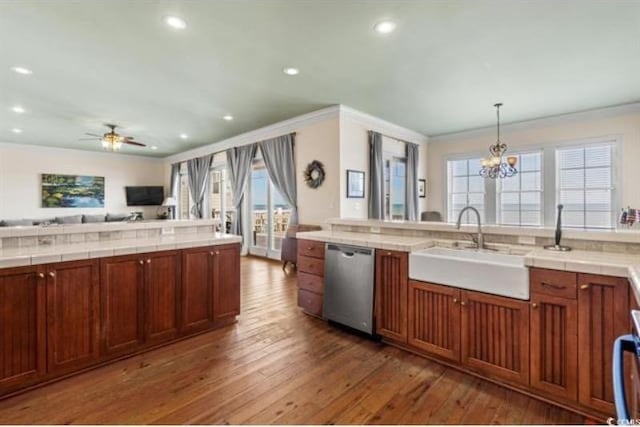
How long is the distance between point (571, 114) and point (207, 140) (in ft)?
24.2

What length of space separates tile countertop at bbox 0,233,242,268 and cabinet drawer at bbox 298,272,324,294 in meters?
0.86

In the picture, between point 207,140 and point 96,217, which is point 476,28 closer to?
point 207,140

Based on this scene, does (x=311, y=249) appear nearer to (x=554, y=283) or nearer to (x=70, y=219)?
(x=554, y=283)

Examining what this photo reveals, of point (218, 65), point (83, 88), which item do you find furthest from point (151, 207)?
point (218, 65)

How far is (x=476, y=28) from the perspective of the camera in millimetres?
2656

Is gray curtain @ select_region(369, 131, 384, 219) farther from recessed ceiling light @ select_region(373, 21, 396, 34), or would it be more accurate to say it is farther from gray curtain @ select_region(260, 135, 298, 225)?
recessed ceiling light @ select_region(373, 21, 396, 34)

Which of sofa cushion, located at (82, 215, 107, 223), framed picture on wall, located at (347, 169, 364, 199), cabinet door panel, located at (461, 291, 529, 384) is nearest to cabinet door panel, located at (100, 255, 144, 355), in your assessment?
cabinet door panel, located at (461, 291, 529, 384)

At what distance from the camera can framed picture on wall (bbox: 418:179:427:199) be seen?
6.96 m

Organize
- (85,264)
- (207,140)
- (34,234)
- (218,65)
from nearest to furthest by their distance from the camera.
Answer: (85,264) → (34,234) → (218,65) → (207,140)

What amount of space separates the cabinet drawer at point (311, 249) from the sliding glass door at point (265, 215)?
2.96m

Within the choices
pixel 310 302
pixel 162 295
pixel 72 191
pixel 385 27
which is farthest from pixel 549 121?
pixel 72 191

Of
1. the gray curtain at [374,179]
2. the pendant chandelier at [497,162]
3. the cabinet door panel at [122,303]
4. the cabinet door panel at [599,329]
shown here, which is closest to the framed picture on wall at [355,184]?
the gray curtain at [374,179]

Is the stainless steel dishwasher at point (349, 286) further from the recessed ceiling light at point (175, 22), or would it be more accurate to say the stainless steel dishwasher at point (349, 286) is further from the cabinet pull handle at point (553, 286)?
the recessed ceiling light at point (175, 22)

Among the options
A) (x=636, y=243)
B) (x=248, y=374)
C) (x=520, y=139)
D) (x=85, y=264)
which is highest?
(x=520, y=139)
